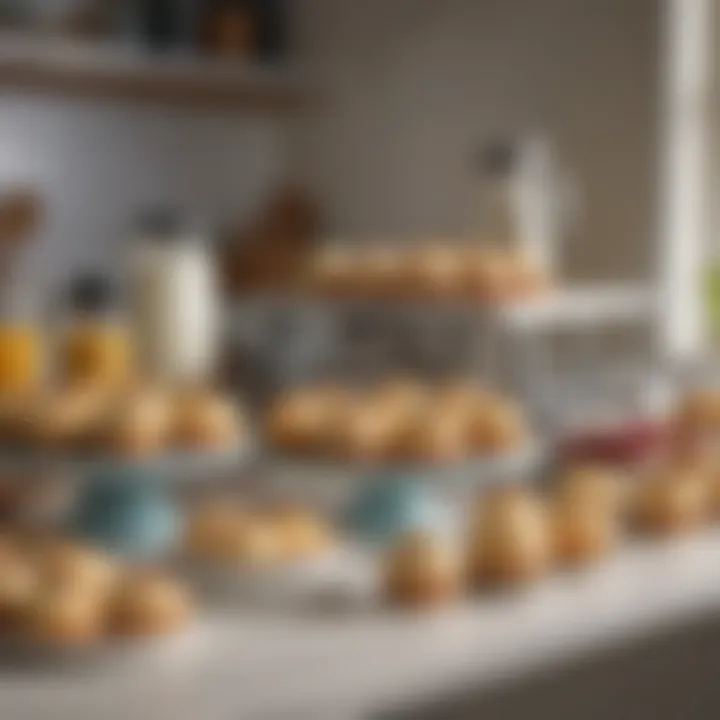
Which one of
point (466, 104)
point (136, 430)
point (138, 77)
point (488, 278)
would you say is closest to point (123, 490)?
point (136, 430)

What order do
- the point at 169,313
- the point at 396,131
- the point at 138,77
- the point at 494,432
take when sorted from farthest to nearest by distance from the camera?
the point at 396,131, the point at 138,77, the point at 169,313, the point at 494,432

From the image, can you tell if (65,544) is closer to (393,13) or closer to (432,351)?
(432,351)

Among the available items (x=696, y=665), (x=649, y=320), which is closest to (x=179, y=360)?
(x=696, y=665)

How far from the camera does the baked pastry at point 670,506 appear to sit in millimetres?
1260

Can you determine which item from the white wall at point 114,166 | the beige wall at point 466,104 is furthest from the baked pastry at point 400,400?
the white wall at point 114,166

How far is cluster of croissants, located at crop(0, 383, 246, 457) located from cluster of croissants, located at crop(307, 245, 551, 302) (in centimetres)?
43

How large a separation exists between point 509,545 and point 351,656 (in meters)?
0.19

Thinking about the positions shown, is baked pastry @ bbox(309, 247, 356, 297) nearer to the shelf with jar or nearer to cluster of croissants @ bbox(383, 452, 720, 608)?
cluster of croissants @ bbox(383, 452, 720, 608)

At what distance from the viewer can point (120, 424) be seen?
3.76 ft

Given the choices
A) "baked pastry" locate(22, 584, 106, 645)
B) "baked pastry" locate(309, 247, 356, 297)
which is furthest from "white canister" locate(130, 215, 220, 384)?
"baked pastry" locate(22, 584, 106, 645)

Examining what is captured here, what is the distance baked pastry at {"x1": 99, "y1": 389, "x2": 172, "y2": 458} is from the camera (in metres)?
1.14

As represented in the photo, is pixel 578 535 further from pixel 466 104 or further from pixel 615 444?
pixel 466 104

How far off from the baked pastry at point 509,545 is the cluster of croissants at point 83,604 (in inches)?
7.9

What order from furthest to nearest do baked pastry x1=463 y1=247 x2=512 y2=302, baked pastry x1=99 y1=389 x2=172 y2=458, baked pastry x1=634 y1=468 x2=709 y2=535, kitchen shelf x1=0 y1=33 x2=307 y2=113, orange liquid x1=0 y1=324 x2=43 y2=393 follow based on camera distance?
kitchen shelf x1=0 y1=33 x2=307 y2=113, baked pastry x1=463 y1=247 x2=512 y2=302, orange liquid x1=0 y1=324 x2=43 y2=393, baked pastry x1=634 y1=468 x2=709 y2=535, baked pastry x1=99 y1=389 x2=172 y2=458
